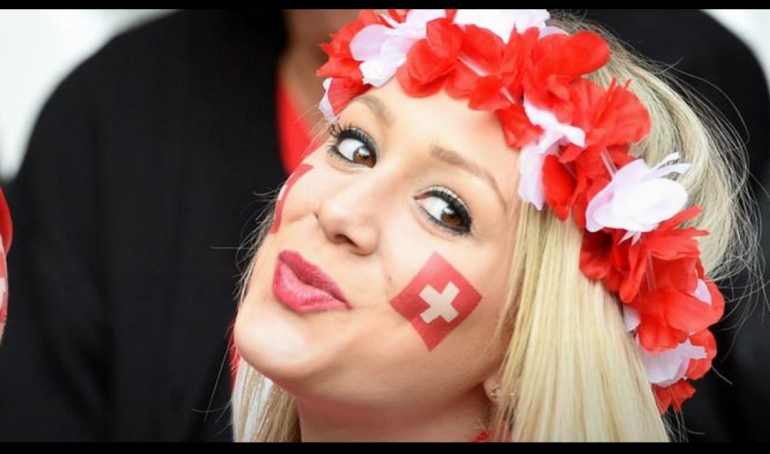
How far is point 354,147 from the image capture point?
178cm

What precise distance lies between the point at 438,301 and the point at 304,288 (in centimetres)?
17

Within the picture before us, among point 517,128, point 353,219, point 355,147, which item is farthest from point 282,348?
point 517,128

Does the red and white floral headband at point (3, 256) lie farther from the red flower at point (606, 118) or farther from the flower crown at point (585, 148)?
the red flower at point (606, 118)

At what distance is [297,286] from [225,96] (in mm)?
1159

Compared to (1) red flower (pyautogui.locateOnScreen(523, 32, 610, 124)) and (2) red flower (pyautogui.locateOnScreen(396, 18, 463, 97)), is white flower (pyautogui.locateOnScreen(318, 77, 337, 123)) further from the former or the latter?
(1) red flower (pyautogui.locateOnScreen(523, 32, 610, 124))

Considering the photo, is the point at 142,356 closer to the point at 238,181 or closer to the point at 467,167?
the point at 238,181

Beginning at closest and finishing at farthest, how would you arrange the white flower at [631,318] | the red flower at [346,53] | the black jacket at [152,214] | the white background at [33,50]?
1. the white flower at [631,318]
2. the red flower at [346,53]
3. the black jacket at [152,214]
4. the white background at [33,50]

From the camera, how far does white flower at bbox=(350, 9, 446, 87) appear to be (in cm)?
179

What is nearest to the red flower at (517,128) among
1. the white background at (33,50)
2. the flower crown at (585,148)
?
the flower crown at (585,148)

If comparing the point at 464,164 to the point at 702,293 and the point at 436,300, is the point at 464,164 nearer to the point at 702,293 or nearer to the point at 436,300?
the point at 436,300

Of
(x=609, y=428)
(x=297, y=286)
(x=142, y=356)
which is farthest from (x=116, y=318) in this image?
(x=609, y=428)

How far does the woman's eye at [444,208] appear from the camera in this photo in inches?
66.6

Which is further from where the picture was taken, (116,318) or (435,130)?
(116,318)

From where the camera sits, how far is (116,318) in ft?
9.05
